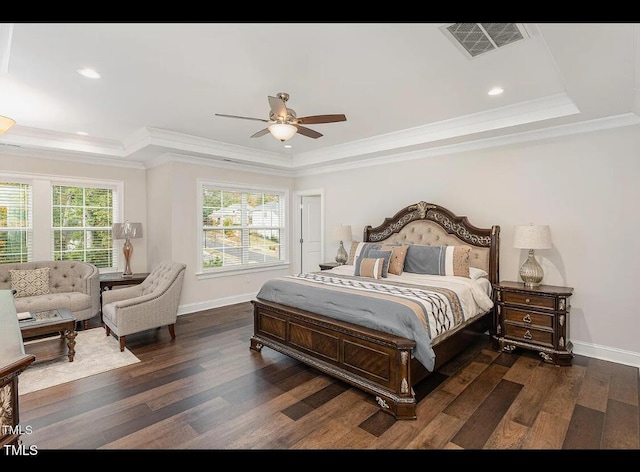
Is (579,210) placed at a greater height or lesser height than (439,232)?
greater

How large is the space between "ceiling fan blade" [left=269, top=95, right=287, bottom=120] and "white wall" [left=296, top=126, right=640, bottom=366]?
284 cm

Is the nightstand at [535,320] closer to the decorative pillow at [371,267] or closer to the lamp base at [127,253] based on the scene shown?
the decorative pillow at [371,267]

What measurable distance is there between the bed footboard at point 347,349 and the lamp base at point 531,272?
2.09m

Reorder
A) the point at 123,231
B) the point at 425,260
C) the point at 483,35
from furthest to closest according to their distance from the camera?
1. the point at 123,231
2. the point at 425,260
3. the point at 483,35

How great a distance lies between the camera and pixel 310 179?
663cm

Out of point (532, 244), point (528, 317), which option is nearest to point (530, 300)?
point (528, 317)

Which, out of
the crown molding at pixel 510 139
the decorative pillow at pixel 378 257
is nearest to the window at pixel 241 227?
the crown molding at pixel 510 139

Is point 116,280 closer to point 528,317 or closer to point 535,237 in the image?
point 528,317

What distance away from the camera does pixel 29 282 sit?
173 inches

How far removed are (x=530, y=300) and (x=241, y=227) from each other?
469 centimetres

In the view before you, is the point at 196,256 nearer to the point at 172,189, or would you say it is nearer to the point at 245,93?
the point at 172,189

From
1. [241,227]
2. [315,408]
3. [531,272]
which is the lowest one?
[315,408]

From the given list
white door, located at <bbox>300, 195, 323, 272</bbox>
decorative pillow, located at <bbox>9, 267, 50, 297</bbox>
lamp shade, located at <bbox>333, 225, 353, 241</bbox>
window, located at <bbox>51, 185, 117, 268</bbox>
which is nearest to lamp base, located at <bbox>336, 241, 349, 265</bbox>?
lamp shade, located at <bbox>333, 225, 353, 241</bbox>

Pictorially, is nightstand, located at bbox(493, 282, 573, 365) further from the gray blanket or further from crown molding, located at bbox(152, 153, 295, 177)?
crown molding, located at bbox(152, 153, 295, 177)
